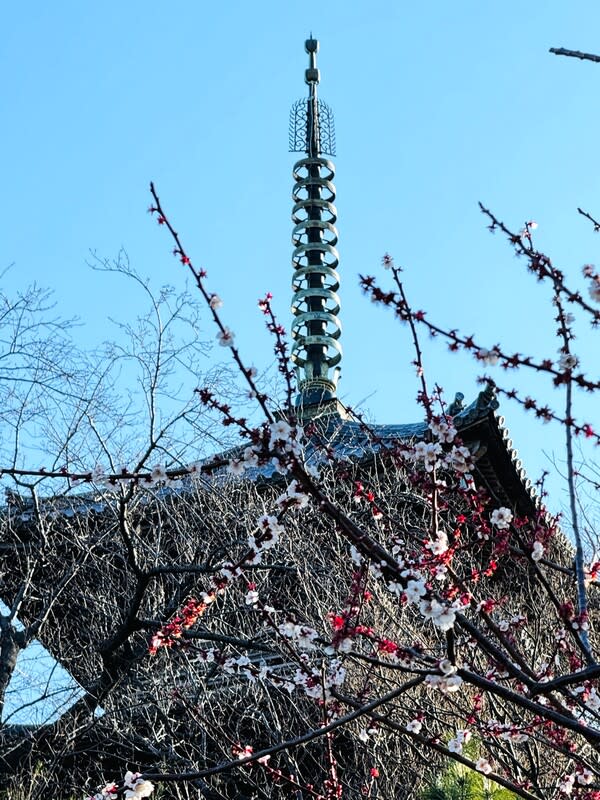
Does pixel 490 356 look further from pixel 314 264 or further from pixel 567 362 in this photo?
pixel 314 264

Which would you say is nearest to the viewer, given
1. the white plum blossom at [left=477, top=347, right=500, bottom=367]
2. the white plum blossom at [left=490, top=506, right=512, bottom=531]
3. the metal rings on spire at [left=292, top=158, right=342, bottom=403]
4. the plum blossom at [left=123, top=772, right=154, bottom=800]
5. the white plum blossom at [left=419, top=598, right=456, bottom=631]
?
the white plum blossom at [left=419, top=598, right=456, bottom=631]

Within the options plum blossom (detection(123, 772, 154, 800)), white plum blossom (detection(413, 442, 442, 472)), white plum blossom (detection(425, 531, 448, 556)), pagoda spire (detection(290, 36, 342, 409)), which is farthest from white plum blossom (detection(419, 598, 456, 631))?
pagoda spire (detection(290, 36, 342, 409))

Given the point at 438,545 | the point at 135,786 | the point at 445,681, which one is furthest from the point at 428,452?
the point at 135,786

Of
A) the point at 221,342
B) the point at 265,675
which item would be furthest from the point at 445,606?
the point at 265,675

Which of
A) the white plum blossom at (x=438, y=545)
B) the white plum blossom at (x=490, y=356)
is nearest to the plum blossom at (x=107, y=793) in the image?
the white plum blossom at (x=438, y=545)

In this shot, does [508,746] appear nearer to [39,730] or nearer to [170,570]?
[170,570]

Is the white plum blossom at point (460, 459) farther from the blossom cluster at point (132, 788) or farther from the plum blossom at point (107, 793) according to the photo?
the plum blossom at point (107, 793)

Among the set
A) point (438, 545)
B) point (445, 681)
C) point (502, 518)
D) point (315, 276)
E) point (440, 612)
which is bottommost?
point (445, 681)

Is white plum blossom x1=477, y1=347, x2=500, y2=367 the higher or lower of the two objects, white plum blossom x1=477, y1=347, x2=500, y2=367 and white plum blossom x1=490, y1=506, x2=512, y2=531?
the higher

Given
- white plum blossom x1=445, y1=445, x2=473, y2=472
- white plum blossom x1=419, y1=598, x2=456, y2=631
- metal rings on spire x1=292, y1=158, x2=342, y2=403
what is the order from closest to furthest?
white plum blossom x1=419, y1=598, x2=456, y2=631
white plum blossom x1=445, y1=445, x2=473, y2=472
metal rings on spire x1=292, y1=158, x2=342, y2=403

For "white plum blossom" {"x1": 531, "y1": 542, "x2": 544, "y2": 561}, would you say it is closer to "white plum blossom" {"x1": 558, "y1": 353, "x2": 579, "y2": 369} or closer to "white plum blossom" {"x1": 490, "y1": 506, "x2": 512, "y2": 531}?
"white plum blossom" {"x1": 490, "y1": 506, "x2": 512, "y2": 531}

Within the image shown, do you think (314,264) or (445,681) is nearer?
(445,681)

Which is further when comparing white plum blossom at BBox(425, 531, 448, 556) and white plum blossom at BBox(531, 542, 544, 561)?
white plum blossom at BBox(531, 542, 544, 561)

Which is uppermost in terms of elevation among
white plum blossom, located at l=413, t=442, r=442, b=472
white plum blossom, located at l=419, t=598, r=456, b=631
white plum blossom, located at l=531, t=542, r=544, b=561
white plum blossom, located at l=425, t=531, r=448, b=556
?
white plum blossom, located at l=413, t=442, r=442, b=472
